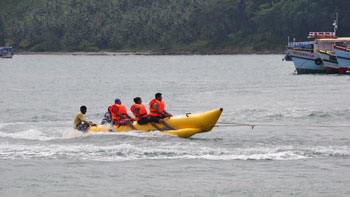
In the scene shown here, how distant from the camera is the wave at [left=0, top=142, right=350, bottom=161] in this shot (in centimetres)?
1783

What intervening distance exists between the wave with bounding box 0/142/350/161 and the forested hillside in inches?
4422

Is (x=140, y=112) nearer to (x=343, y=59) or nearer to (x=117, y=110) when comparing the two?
(x=117, y=110)

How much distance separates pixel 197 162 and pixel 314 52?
3919 centimetres

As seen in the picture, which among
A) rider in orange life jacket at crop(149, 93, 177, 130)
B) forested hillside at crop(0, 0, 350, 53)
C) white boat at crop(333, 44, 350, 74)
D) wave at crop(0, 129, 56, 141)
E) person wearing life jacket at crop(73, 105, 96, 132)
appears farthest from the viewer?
forested hillside at crop(0, 0, 350, 53)

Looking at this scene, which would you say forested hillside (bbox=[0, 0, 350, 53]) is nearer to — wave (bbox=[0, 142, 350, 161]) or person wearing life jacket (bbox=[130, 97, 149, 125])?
person wearing life jacket (bbox=[130, 97, 149, 125])

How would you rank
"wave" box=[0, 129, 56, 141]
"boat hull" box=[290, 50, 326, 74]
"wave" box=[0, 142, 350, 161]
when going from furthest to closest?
"boat hull" box=[290, 50, 326, 74]
"wave" box=[0, 129, 56, 141]
"wave" box=[0, 142, 350, 161]

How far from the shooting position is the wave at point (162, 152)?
17828 millimetres

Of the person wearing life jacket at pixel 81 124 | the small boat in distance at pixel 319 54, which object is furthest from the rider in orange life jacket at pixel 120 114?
the small boat in distance at pixel 319 54

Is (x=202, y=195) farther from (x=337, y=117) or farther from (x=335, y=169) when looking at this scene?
(x=337, y=117)

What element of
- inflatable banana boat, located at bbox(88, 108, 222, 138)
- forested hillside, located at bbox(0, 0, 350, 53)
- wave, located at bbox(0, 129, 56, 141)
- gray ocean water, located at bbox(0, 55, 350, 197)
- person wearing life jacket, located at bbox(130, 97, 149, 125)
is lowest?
gray ocean water, located at bbox(0, 55, 350, 197)

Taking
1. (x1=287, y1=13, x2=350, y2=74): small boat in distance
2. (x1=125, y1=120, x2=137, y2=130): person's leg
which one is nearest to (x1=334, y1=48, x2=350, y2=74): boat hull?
(x1=287, y1=13, x2=350, y2=74): small boat in distance

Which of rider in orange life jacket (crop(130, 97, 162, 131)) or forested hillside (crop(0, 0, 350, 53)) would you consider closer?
rider in orange life jacket (crop(130, 97, 162, 131))

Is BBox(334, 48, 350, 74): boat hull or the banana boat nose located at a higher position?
BBox(334, 48, 350, 74): boat hull

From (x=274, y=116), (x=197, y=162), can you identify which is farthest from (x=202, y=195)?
(x=274, y=116)
